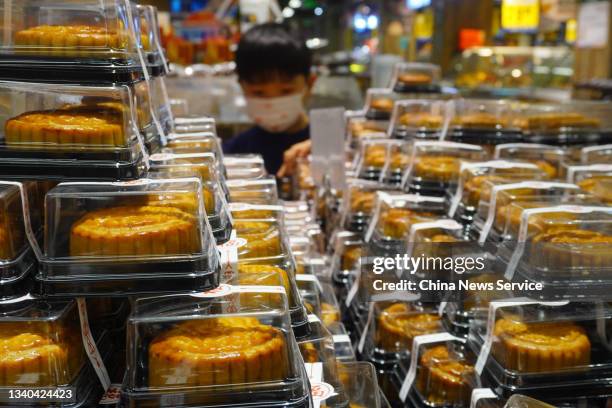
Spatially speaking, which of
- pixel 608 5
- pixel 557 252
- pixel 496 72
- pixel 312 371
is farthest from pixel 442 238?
pixel 496 72

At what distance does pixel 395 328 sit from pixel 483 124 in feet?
3.85

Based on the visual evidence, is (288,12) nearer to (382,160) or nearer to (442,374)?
(382,160)

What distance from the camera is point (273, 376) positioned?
4.06 feet

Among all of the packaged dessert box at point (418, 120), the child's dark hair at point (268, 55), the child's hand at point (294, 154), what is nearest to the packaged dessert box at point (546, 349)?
the packaged dessert box at point (418, 120)

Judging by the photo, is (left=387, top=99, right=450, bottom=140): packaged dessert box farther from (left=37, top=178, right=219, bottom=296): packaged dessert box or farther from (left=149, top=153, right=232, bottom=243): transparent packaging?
(left=37, top=178, right=219, bottom=296): packaged dessert box

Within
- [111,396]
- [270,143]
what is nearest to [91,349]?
[111,396]

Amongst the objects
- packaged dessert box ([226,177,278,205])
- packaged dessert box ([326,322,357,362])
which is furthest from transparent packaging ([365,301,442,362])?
packaged dessert box ([226,177,278,205])

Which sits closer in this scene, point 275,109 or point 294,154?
point 294,154

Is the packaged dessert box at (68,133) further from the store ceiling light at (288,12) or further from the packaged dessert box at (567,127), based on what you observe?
the store ceiling light at (288,12)

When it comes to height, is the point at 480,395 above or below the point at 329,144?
below

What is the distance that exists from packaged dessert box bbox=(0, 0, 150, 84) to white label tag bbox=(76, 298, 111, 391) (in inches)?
20.9

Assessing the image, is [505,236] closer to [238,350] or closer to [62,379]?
[238,350]

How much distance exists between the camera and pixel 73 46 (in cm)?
154

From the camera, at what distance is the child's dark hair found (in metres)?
3.56
